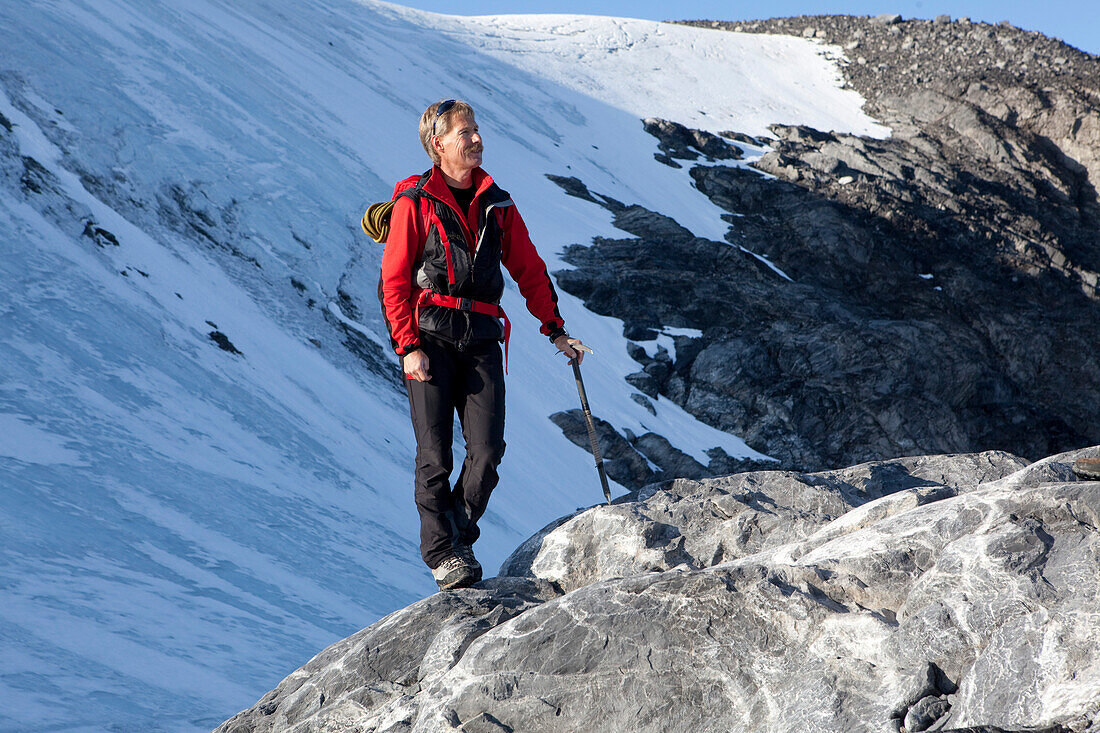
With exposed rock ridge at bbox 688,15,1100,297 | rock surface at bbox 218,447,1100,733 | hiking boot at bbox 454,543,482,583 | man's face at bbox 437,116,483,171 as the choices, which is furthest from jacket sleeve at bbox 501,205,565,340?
exposed rock ridge at bbox 688,15,1100,297

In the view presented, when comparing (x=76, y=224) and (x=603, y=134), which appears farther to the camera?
(x=603, y=134)

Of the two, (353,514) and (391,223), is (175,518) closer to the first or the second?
(353,514)

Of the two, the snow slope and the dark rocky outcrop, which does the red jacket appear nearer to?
the snow slope

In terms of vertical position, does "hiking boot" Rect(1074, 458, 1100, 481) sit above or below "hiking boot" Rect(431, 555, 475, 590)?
above

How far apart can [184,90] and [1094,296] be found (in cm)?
3598

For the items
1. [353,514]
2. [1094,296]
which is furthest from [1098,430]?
[353,514]

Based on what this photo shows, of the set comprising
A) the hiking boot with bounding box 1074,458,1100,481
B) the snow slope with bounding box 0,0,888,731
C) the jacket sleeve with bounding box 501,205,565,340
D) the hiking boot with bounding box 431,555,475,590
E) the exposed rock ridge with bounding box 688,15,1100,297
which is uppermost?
the exposed rock ridge with bounding box 688,15,1100,297

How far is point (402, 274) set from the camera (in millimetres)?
4594

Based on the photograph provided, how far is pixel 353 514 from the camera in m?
12.4

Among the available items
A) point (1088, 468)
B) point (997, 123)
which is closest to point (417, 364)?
point (1088, 468)

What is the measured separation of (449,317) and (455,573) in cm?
143

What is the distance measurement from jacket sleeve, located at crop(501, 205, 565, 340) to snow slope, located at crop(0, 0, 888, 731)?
13.5ft

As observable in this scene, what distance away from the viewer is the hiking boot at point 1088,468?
3898 millimetres

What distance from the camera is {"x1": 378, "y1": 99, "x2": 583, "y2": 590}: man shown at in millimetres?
4625
